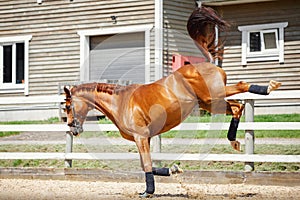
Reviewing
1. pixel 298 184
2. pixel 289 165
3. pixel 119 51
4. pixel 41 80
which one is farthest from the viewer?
pixel 41 80

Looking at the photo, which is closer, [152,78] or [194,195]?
[194,195]

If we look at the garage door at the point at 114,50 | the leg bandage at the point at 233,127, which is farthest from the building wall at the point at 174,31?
the leg bandage at the point at 233,127

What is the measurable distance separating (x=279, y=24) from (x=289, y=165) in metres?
9.14

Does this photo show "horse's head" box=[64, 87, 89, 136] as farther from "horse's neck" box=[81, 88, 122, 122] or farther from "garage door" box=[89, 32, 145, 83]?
"garage door" box=[89, 32, 145, 83]

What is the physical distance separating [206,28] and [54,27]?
44.0 feet

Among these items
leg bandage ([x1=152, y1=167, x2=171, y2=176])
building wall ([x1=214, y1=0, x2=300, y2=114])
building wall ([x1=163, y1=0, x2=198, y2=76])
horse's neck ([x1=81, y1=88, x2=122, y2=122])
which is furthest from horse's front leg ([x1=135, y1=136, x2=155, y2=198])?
building wall ([x1=214, y1=0, x2=300, y2=114])

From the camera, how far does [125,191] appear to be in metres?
8.70

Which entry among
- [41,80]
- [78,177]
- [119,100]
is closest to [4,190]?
[78,177]

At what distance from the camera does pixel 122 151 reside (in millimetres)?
11039

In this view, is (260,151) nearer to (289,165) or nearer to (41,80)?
(289,165)

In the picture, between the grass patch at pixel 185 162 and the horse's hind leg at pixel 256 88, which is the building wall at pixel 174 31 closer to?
the grass patch at pixel 185 162

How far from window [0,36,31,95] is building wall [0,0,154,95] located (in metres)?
0.30

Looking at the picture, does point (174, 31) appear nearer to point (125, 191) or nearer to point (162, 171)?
point (125, 191)

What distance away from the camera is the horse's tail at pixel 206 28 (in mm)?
7457
